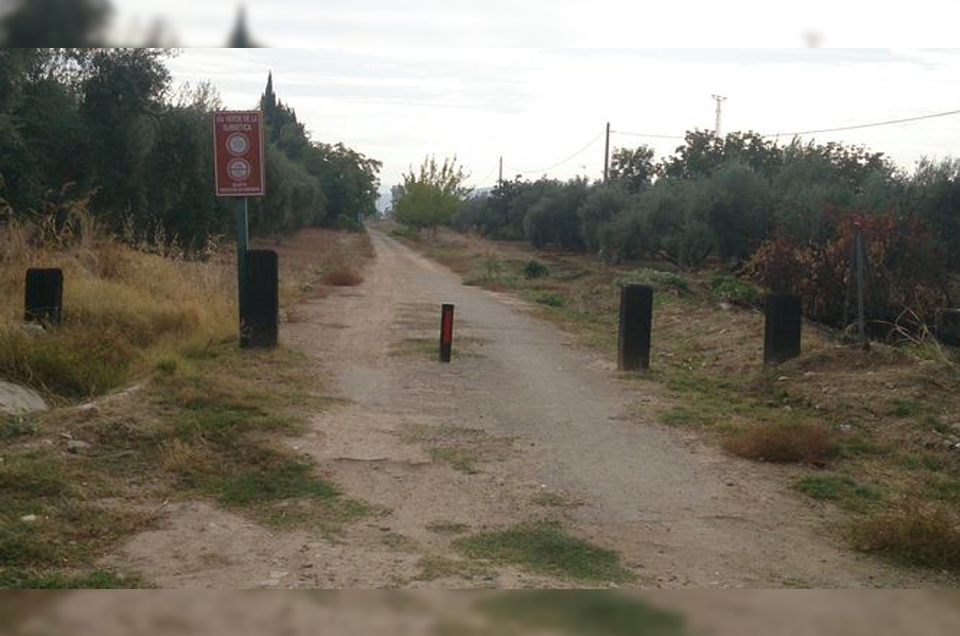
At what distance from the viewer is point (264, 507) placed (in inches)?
223

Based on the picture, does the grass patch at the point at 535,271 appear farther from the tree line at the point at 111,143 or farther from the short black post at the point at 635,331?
the short black post at the point at 635,331

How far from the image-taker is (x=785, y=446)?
7.34 metres

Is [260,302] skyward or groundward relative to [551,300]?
skyward

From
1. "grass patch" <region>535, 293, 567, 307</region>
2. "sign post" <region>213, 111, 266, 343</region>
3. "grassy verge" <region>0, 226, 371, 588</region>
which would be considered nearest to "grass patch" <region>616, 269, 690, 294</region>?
"grass patch" <region>535, 293, 567, 307</region>

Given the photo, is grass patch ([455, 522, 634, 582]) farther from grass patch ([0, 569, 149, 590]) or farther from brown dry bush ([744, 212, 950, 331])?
brown dry bush ([744, 212, 950, 331])

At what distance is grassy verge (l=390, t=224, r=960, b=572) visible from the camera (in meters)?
5.87

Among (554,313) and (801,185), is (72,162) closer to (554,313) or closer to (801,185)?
(554,313)

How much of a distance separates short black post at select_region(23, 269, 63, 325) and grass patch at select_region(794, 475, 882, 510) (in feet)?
23.5

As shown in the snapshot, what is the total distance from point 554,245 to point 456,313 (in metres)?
44.4

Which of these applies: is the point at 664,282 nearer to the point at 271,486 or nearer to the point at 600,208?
the point at 271,486

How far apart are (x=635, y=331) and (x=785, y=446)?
14.6 ft

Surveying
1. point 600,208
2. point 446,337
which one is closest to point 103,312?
point 446,337

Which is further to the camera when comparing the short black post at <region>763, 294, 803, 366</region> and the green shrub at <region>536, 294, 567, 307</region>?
the green shrub at <region>536, 294, 567, 307</region>

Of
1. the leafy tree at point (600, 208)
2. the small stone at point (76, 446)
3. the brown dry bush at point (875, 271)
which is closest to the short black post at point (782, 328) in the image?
the small stone at point (76, 446)
